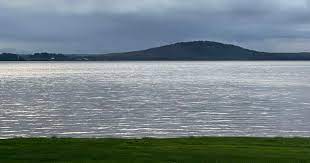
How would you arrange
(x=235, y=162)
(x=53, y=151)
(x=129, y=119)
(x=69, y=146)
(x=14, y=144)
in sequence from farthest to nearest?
(x=129, y=119), (x=14, y=144), (x=69, y=146), (x=53, y=151), (x=235, y=162)

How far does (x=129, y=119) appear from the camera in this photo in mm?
44469

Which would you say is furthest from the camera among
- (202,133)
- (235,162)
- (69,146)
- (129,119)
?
(129,119)

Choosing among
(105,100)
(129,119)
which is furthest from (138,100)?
(129,119)

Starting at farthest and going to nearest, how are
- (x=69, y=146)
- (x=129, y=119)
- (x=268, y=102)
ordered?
(x=268, y=102) → (x=129, y=119) → (x=69, y=146)

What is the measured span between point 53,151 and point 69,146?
1.50m

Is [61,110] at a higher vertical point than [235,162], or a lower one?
lower

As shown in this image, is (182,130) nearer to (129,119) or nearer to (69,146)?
(129,119)

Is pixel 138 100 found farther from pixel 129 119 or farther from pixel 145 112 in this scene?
pixel 129 119

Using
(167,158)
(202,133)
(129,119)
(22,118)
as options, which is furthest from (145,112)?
(167,158)

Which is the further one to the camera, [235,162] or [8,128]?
[8,128]

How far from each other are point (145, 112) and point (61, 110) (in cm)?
753

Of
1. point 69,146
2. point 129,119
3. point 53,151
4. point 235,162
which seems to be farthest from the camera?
point 129,119

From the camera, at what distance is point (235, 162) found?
15156 mm

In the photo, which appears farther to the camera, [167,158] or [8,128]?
[8,128]
